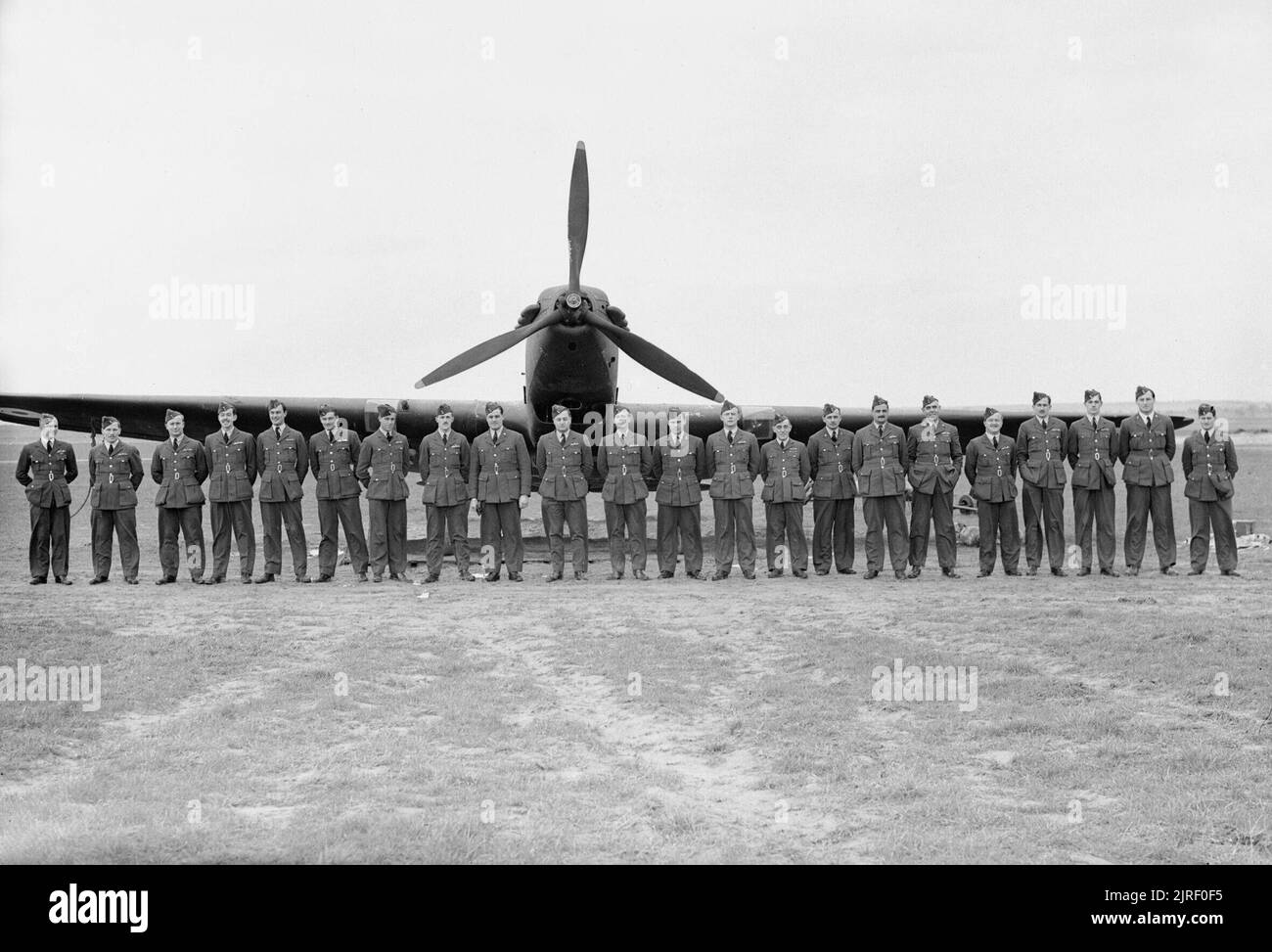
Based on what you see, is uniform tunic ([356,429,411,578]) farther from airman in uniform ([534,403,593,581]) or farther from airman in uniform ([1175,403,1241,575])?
airman in uniform ([1175,403,1241,575])

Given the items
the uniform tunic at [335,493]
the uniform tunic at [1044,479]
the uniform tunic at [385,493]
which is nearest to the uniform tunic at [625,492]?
the uniform tunic at [385,493]

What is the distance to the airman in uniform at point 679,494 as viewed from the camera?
12.4 meters

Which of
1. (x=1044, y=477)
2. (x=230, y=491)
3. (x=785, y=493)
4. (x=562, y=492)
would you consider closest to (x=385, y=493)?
(x=230, y=491)

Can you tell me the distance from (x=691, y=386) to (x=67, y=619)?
26.8ft

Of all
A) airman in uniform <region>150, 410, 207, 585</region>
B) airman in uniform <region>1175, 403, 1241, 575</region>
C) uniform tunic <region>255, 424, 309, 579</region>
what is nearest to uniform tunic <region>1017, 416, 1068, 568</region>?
airman in uniform <region>1175, 403, 1241, 575</region>

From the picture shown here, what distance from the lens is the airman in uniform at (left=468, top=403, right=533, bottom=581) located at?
1211 centimetres

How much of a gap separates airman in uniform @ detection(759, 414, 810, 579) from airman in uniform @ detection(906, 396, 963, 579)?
3.77 ft

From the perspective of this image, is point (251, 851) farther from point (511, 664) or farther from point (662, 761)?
point (511, 664)

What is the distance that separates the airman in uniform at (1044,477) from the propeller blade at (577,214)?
5.75 meters

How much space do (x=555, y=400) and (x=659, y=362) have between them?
1425mm

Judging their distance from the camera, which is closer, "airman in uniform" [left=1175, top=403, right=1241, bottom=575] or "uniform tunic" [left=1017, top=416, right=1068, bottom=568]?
"airman in uniform" [left=1175, top=403, right=1241, bottom=575]

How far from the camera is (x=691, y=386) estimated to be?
1495 centimetres
